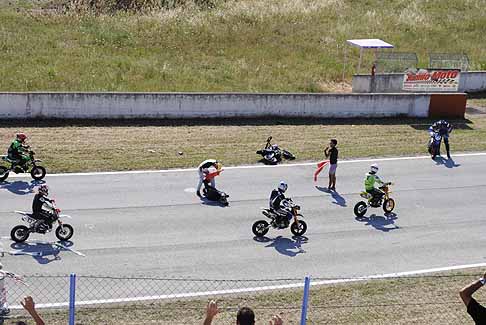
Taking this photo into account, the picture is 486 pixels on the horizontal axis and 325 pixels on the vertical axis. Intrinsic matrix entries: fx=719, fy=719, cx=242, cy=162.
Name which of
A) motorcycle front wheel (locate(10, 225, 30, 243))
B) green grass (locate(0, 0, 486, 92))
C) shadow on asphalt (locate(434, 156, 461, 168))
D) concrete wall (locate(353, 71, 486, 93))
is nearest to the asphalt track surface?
motorcycle front wheel (locate(10, 225, 30, 243))

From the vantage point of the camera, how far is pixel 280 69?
38.8 m

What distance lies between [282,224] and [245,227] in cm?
120

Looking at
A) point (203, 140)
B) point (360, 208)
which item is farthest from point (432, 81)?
point (360, 208)

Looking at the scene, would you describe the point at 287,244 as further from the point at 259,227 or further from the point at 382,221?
the point at 382,221

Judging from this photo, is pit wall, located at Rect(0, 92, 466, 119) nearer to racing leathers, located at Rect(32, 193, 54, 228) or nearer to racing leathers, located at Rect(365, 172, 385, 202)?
racing leathers, located at Rect(365, 172, 385, 202)

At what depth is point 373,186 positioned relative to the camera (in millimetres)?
21000

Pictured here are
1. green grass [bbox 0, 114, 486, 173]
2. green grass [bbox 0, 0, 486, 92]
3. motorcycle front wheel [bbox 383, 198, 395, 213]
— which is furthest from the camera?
green grass [bbox 0, 0, 486, 92]

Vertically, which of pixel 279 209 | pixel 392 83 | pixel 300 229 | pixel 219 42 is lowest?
pixel 300 229

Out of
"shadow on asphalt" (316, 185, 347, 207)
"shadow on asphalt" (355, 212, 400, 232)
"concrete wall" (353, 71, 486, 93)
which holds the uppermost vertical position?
"concrete wall" (353, 71, 486, 93)

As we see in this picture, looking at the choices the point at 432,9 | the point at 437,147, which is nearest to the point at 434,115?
the point at 437,147

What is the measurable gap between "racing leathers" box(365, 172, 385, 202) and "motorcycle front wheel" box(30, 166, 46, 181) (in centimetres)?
997

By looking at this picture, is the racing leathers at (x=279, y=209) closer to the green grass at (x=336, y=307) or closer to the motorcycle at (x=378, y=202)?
the motorcycle at (x=378, y=202)

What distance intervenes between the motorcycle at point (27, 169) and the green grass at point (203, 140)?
1.10 meters

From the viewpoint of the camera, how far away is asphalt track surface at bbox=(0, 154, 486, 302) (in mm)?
16781
